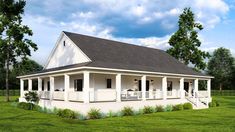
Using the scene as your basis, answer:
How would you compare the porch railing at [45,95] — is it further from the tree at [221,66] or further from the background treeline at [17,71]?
the tree at [221,66]

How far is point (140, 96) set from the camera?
76.8 ft

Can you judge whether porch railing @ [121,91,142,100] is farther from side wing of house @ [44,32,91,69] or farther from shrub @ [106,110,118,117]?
side wing of house @ [44,32,91,69]

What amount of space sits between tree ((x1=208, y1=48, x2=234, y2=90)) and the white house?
54.5 meters

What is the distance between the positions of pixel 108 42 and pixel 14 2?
18822 millimetres

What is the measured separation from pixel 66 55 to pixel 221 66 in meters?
70.9

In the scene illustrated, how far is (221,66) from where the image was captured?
84875mm

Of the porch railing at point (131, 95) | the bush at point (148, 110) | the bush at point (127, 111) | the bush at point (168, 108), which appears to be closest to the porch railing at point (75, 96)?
the bush at point (127, 111)

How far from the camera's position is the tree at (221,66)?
81.1 metres

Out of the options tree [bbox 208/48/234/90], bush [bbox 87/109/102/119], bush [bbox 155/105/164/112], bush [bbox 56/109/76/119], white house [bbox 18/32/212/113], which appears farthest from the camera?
tree [bbox 208/48/234/90]

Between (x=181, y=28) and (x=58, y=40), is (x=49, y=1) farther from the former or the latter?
(x=181, y=28)

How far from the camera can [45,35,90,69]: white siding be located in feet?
76.2

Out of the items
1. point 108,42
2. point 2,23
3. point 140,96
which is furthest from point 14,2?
point 140,96

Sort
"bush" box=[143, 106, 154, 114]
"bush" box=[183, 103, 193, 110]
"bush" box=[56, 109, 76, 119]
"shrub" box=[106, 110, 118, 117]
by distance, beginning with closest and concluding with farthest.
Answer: "bush" box=[56, 109, 76, 119]
"shrub" box=[106, 110, 118, 117]
"bush" box=[143, 106, 154, 114]
"bush" box=[183, 103, 193, 110]

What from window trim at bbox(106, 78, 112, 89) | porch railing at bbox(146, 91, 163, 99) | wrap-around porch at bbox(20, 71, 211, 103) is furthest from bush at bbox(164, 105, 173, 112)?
window trim at bbox(106, 78, 112, 89)
